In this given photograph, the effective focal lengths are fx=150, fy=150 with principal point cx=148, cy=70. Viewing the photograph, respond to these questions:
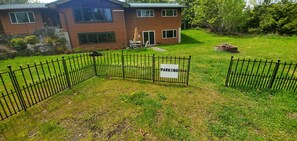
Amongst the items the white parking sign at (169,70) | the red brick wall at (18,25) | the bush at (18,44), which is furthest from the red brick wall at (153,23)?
the white parking sign at (169,70)

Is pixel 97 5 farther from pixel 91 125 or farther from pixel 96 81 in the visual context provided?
pixel 91 125

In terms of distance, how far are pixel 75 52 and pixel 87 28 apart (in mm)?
2798

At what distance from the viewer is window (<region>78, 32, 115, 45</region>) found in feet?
51.3

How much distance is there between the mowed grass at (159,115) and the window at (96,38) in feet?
35.2

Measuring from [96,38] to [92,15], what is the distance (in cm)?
232

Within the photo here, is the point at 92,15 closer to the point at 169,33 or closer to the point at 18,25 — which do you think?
the point at 18,25

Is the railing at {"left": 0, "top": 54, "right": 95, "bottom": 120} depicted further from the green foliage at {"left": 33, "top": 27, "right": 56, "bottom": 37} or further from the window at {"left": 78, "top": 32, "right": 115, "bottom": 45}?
the green foliage at {"left": 33, "top": 27, "right": 56, "bottom": 37}

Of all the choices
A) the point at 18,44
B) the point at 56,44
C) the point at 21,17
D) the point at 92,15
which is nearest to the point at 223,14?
the point at 92,15

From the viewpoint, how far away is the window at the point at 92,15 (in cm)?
1477

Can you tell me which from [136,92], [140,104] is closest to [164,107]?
[140,104]

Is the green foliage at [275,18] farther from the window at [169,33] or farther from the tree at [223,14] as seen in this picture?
the window at [169,33]

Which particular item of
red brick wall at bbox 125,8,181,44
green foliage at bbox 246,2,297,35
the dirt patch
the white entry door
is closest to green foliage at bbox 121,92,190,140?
the dirt patch

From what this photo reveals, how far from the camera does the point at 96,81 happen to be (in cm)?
699

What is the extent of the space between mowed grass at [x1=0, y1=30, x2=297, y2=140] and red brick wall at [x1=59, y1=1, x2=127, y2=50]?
10684 millimetres
